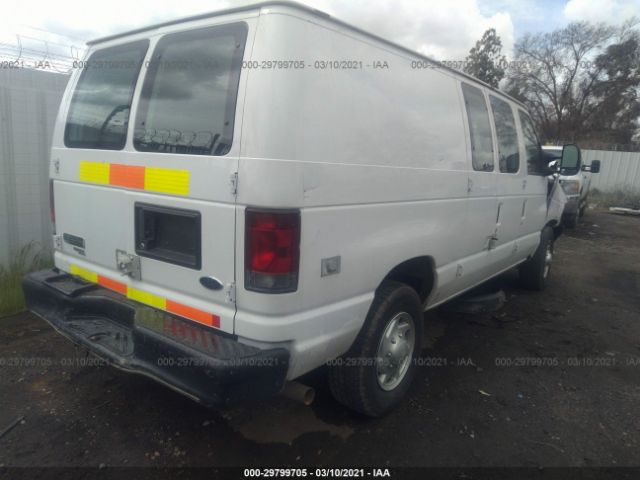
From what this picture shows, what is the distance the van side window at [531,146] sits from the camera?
473 cm

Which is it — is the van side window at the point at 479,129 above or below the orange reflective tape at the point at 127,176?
above


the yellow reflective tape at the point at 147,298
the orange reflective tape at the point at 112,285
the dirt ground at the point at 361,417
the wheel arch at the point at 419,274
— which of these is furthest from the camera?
the wheel arch at the point at 419,274

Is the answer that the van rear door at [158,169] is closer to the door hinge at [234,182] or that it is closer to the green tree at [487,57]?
the door hinge at [234,182]

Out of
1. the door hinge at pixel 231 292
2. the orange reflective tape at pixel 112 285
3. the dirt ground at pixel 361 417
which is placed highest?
the door hinge at pixel 231 292

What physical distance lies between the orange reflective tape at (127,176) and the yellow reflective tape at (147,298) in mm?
595

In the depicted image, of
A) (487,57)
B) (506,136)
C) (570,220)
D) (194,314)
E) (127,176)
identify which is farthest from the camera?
(487,57)

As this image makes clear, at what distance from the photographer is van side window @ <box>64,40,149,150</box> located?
2.70 meters

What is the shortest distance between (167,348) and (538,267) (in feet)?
16.7

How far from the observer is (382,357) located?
292 cm

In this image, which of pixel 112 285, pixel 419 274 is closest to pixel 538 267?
pixel 419 274

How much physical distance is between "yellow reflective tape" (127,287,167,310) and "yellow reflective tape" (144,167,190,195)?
590mm

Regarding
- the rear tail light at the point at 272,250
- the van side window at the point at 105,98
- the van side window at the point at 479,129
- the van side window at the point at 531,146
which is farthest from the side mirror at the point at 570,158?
the van side window at the point at 105,98

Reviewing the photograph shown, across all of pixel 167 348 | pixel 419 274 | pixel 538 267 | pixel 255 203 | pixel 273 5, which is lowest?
pixel 538 267

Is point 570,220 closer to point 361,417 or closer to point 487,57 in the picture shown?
point 361,417
